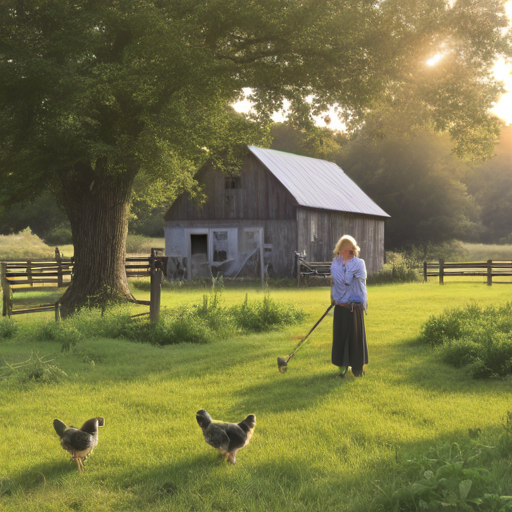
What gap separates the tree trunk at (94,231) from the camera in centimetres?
1684

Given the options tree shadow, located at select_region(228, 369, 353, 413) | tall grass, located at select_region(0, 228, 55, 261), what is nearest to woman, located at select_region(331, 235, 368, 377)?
tree shadow, located at select_region(228, 369, 353, 413)

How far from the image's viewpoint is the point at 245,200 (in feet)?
99.1

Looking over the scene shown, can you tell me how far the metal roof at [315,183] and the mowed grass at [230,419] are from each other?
1903cm

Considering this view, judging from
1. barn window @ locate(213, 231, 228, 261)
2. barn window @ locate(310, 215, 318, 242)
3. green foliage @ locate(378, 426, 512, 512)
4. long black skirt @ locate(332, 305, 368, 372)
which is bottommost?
green foliage @ locate(378, 426, 512, 512)

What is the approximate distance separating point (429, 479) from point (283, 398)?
3.64m

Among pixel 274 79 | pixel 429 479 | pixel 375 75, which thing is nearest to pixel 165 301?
pixel 274 79

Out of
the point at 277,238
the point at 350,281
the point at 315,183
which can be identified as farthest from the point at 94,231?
the point at 315,183

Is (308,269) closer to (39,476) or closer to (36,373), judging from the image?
Answer: (36,373)

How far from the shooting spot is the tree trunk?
1684cm

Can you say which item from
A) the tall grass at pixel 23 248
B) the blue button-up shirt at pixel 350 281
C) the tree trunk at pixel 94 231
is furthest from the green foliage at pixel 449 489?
the tall grass at pixel 23 248

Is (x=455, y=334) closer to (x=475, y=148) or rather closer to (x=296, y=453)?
(x=296, y=453)

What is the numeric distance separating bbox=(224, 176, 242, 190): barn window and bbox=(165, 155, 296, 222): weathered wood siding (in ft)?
0.40

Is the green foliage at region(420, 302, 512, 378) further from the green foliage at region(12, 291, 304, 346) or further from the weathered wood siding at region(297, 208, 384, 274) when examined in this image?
the weathered wood siding at region(297, 208, 384, 274)

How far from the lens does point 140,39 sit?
14.6m
